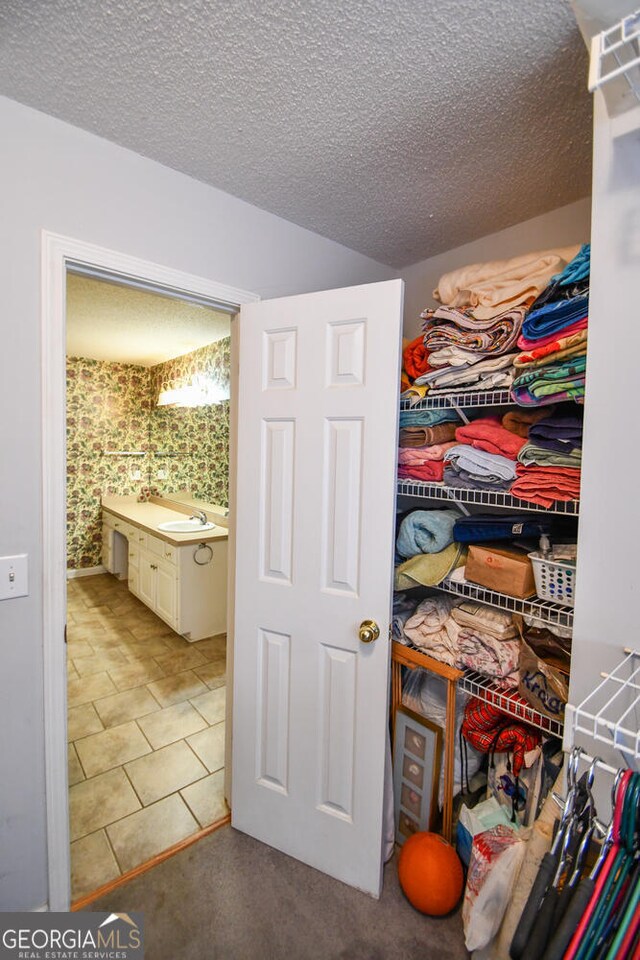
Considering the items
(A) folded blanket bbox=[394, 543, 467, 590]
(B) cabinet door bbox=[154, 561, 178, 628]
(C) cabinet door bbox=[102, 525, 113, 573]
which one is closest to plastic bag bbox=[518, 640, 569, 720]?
(A) folded blanket bbox=[394, 543, 467, 590]

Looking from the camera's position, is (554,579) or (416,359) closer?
(554,579)

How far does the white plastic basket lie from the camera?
113 centimetres

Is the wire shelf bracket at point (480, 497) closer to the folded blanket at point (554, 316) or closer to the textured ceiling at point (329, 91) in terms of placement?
the folded blanket at point (554, 316)

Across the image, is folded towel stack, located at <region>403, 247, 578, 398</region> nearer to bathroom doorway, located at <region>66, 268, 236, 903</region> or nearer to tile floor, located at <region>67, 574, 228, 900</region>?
bathroom doorway, located at <region>66, 268, 236, 903</region>

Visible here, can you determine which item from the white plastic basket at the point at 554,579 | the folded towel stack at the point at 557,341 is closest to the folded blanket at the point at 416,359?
the folded towel stack at the point at 557,341

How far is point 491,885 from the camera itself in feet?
3.79

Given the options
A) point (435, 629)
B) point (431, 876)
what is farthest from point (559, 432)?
point (431, 876)

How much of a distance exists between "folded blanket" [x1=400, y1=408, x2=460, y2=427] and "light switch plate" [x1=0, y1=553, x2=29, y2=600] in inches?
51.3

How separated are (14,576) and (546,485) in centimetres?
152

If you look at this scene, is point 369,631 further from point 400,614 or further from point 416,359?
point 416,359

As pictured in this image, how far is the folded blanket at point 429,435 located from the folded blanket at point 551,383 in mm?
305

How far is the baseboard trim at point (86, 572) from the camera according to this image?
4645 millimetres

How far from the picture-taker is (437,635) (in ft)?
4.87

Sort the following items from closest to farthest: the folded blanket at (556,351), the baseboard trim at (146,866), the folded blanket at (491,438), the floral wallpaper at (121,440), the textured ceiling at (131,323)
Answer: the folded blanket at (556,351)
the folded blanket at (491,438)
the baseboard trim at (146,866)
the textured ceiling at (131,323)
the floral wallpaper at (121,440)
